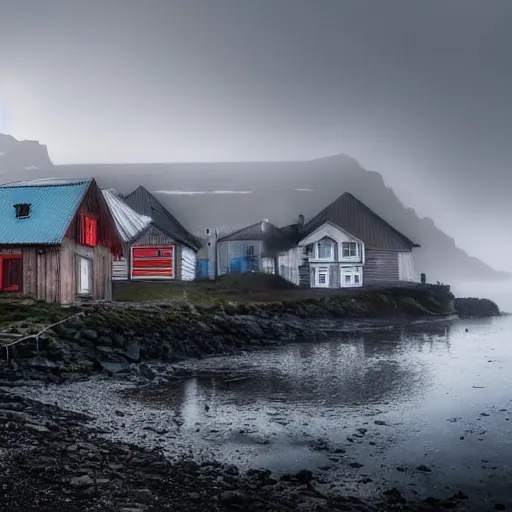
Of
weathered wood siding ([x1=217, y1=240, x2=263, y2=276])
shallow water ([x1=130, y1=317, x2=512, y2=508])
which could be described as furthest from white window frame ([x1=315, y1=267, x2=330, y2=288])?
shallow water ([x1=130, y1=317, x2=512, y2=508])

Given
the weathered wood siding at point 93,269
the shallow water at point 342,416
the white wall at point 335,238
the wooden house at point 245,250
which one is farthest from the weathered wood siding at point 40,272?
the white wall at point 335,238

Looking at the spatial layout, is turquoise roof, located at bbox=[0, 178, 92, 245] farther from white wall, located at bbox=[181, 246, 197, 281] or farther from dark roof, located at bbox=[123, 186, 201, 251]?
dark roof, located at bbox=[123, 186, 201, 251]

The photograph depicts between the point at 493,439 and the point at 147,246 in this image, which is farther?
the point at 147,246

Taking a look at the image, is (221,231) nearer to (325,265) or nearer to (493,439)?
(325,265)

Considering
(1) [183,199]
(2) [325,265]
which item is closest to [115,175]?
(1) [183,199]

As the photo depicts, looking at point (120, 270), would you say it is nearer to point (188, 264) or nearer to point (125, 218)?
point (125, 218)

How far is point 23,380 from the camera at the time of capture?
12523 mm

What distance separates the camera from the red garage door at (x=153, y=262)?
89.2 feet

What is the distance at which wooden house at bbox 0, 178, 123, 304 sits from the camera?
61.1ft

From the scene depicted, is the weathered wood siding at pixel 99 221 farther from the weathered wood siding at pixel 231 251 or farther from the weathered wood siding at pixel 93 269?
the weathered wood siding at pixel 231 251

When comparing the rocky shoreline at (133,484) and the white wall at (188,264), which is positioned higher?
the white wall at (188,264)

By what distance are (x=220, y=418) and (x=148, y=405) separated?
191 cm

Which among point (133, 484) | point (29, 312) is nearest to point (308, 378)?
point (133, 484)

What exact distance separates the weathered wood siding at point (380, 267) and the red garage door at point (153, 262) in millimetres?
13849
